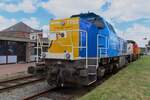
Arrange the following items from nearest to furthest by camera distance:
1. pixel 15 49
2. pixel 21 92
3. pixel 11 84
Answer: pixel 21 92
pixel 11 84
pixel 15 49

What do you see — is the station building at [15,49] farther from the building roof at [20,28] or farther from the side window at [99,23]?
the building roof at [20,28]

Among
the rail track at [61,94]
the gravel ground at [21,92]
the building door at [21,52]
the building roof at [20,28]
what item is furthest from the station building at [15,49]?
the building roof at [20,28]

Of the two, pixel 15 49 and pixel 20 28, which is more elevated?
pixel 20 28

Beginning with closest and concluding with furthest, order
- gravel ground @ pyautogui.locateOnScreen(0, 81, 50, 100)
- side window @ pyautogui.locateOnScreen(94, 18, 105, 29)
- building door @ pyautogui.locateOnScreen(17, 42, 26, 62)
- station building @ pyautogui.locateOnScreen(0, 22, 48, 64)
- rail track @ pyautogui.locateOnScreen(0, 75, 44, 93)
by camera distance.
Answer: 1. gravel ground @ pyautogui.locateOnScreen(0, 81, 50, 100)
2. rail track @ pyautogui.locateOnScreen(0, 75, 44, 93)
3. side window @ pyautogui.locateOnScreen(94, 18, 105, 29)
4. station building @ pyautogui.locateOnScreen(0, 22, 48, 64)
5. building door @ pyautogui.locateOnScreen(17, 42, 26, 62)

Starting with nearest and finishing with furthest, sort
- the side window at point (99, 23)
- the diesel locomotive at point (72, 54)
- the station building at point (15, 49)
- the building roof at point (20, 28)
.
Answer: the diesel locomotive at point (72, 54) < the side window at point (99, 23) < the station building at point (15, 49) < the building roof at point (20, 28)

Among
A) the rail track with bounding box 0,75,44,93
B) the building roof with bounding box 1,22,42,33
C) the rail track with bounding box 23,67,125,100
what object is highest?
the building roof with bounding box 1,22,42,33

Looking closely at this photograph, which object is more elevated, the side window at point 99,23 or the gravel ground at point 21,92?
the side window at point 99,23

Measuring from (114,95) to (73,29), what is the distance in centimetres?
352

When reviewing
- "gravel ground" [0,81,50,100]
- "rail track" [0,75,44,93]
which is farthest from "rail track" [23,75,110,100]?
"rail track" [0,75,44,93]

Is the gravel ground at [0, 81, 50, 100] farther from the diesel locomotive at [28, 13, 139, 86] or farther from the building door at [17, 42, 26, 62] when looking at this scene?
the building door at [17, 42, 26, 62]

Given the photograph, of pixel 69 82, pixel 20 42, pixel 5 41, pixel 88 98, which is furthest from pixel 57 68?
pixel 20 42

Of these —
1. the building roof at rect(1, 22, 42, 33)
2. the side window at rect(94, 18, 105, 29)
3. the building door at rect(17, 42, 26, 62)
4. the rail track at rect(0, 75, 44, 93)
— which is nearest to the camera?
the rail track at rect(0, 75, 44, 93)

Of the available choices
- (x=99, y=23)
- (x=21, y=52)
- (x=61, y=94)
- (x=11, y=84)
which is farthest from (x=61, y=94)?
(x=21, y=52)

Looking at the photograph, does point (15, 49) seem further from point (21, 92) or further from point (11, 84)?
point (21, 92)
